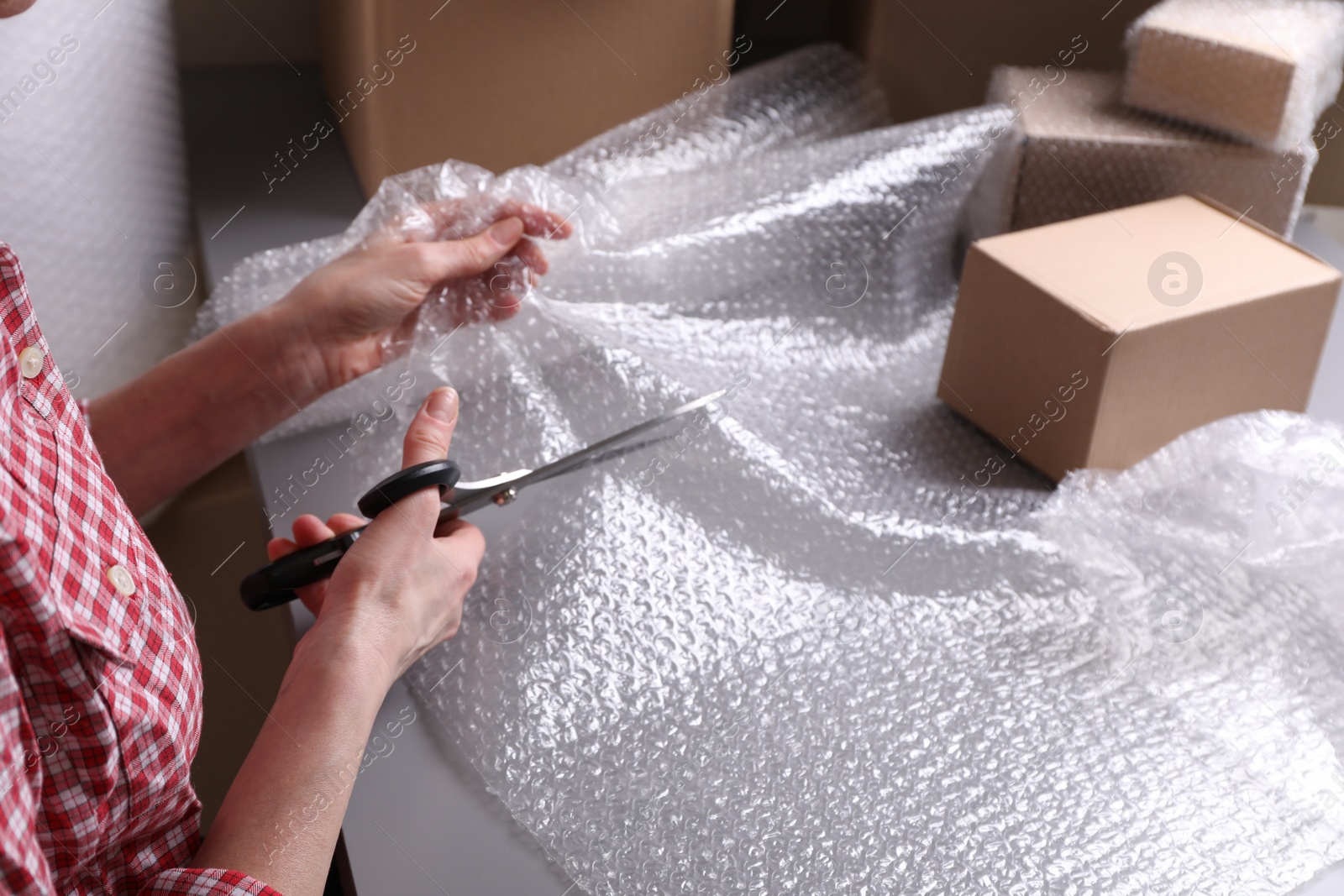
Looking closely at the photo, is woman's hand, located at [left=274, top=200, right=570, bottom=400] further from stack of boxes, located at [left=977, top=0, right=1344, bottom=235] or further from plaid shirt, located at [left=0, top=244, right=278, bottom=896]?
stack of boxes, located at [left=977, top=0, right=1344, bottom=235]

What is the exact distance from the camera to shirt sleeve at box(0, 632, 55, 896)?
38 cm

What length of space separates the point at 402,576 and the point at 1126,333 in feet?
1.64

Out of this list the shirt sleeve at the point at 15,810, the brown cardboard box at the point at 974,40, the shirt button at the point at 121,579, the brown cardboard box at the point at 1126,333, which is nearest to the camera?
the shirt sleeve at the point at 15,810

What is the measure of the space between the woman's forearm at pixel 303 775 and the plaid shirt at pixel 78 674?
0.03 metres

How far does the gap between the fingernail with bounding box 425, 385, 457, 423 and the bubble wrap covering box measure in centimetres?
9

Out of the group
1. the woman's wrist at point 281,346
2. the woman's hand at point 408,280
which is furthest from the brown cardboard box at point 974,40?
the woman's wrist at point 281,346

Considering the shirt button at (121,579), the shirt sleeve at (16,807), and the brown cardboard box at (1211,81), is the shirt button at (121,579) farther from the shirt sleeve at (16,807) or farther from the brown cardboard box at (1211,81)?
the brown cardboard box at (1211,81)

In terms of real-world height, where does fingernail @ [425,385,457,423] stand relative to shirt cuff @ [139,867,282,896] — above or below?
above

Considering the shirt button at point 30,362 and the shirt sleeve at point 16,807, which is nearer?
the shirt sleeve at point 16,807

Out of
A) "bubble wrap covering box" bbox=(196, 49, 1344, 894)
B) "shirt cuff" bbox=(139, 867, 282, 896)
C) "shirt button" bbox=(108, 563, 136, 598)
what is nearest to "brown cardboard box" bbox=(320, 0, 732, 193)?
"bubble wrap covering box" bbox=(196, 49, 1344, 894)

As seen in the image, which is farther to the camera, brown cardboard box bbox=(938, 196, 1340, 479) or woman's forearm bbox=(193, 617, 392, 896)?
brown cardboard box bbox=(938, 196, 1340, 479)

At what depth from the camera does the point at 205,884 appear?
1.52ft

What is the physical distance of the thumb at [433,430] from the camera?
657mm

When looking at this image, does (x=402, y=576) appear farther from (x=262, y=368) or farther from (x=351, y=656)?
(x=262, y=368)
